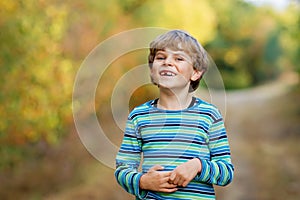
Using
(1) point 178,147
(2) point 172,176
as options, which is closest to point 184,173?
(2) point 172,176

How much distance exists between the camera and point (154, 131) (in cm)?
249

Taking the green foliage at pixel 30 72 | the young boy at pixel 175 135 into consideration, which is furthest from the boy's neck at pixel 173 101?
the green foliage at pixel 30 72

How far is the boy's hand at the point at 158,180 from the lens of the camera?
2.35m

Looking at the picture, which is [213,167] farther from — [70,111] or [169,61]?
[70,111]

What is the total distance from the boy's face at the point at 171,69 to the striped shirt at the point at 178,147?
0.42ft

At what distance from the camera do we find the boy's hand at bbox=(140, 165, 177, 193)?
235 cm

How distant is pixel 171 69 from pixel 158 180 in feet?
1.64

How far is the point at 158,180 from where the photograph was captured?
2.35 meters

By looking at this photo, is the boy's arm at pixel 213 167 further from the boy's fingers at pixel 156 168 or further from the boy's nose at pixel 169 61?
the boy's nose at pixel 169 61

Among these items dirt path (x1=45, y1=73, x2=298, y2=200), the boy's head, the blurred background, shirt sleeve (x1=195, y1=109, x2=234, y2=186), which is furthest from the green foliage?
shirt sleeve (x1=195, y1=109, x2=234, y2=186)

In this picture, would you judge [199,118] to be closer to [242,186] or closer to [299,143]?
[242,186]

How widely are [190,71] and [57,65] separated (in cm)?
716

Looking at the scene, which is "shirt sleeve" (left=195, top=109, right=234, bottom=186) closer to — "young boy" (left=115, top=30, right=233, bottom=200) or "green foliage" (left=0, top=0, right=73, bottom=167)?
"young boy" (left=115, top=30, right=233, bottom=200)

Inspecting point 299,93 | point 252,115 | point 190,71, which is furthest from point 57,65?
point 299,93
